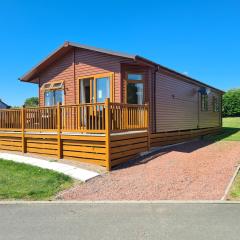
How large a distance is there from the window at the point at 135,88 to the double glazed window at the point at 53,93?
142 inches

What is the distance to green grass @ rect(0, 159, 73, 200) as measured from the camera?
653 centimetres

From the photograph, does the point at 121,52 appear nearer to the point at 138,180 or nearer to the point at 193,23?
the point at 138,180

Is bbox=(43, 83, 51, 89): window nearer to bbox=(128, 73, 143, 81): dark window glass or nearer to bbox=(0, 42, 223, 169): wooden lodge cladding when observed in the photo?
bbox=(0, 42, 223, 169): wooden lodge cladding

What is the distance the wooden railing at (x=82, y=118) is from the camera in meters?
9.17

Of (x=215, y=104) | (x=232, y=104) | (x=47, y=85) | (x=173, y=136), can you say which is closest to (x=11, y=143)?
(x=47, y=85)

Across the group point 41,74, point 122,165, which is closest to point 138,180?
point 122,165

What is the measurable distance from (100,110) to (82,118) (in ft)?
2.08

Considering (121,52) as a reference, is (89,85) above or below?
below

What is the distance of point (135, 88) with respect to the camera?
1234 centimetres

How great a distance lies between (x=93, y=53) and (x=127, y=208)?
8.54 meters

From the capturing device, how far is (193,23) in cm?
1834

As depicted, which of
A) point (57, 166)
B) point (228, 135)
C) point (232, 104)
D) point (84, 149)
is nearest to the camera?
point (57, 166)

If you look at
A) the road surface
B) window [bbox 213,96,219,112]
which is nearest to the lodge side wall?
window [bbox 213,96,219,112]

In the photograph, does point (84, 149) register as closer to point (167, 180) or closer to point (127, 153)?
point (127, 153)
